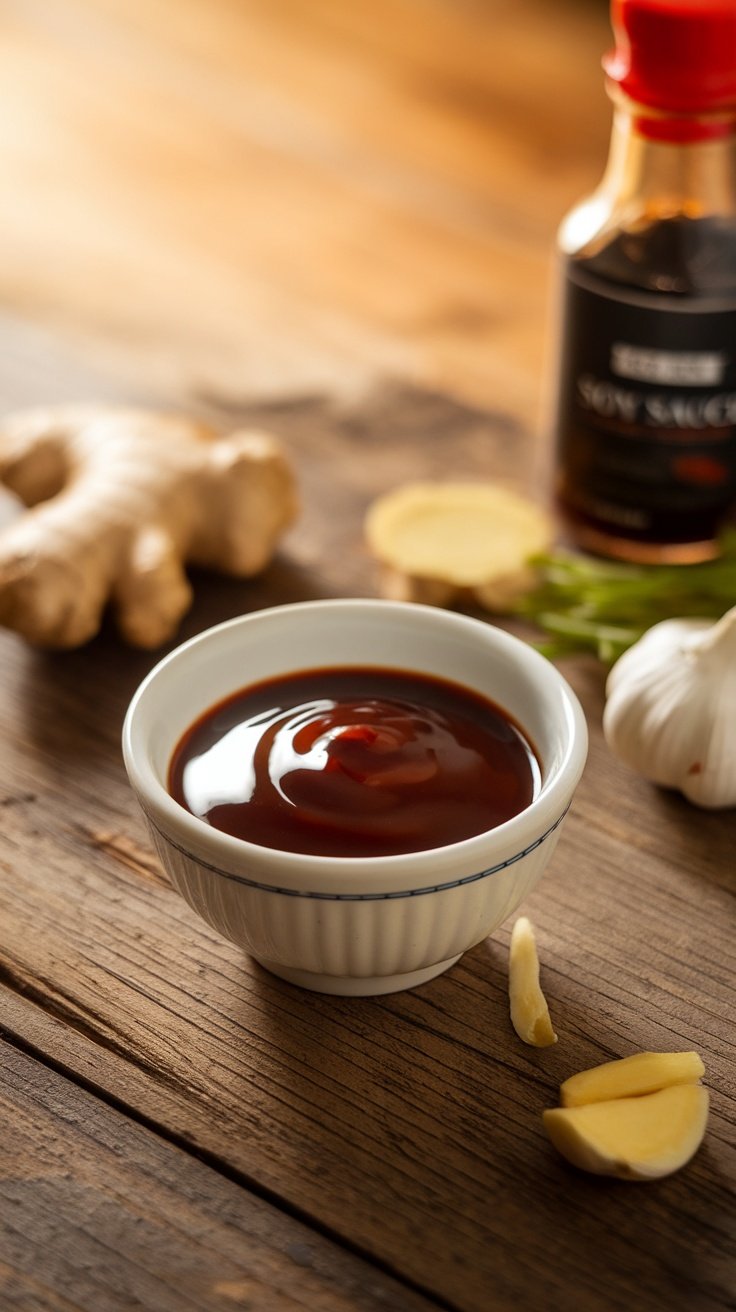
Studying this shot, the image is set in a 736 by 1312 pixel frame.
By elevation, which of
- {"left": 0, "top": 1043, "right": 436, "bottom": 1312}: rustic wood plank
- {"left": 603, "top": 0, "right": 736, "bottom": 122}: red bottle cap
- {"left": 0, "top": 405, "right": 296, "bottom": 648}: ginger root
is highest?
{"left": 603, "top": 0, "right": 736, "bottom": 122}: red bottle cap

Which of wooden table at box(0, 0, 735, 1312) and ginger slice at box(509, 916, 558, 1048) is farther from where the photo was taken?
ginger slice at box(509, 916, 558, 1048)

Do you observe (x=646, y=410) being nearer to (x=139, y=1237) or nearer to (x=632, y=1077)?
(x=632, y=1077)

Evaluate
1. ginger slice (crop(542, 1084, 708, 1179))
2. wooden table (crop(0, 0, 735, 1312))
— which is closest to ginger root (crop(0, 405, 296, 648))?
wooden table (crop(0, 0, 735, 1312))

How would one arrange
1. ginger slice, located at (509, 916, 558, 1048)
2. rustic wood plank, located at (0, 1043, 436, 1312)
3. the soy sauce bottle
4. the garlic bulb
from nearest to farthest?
rustic wood plank, located at (0, 1043, 436, 1312) < ginger slice, located at (509, 916, 558, 1048) < the garlic bulb < the soy sauce bottle

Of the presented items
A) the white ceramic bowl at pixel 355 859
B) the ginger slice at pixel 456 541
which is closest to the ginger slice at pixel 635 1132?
the white ceramic bowl at pixel 355 859

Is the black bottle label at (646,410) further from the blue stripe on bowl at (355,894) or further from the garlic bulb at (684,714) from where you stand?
the blue stripe on bowl at (355,894)

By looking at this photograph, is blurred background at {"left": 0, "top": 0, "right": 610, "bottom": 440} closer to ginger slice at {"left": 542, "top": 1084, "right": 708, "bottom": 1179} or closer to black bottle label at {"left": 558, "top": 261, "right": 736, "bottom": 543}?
black bottle label at {"left": 558, "top": 261, "right": 736, "bottom": 543}

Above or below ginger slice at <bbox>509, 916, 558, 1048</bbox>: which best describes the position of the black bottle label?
above
